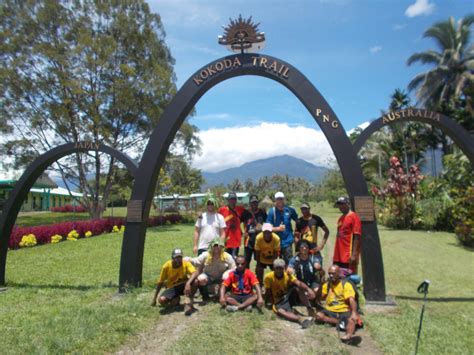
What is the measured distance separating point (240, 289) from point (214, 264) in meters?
0.64

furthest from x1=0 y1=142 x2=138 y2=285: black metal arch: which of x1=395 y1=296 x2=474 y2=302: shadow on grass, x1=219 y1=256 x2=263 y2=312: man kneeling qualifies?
x1=395 y1=296 x2=474 y2=302: shadow on grass

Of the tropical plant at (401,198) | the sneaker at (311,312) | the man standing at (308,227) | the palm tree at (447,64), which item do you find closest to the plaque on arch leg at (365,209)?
the man standing at (308,227)

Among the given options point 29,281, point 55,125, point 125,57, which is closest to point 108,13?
point 125,57

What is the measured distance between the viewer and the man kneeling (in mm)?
5727

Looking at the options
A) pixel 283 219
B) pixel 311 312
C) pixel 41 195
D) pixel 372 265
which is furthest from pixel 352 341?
pixel 41 195

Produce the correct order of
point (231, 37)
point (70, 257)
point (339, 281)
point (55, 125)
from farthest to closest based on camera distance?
1. point (55, 125)
2. point (70, 257)
3. point (231, 37)
4. point (339, 281)

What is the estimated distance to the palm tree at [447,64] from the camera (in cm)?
3031

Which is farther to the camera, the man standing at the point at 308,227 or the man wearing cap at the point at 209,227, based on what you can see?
the man wearing cap at the point at 209,227

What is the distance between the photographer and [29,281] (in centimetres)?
870

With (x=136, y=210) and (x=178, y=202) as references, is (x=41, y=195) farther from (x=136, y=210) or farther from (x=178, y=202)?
(x=136, y=210)

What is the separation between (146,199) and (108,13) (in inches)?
739

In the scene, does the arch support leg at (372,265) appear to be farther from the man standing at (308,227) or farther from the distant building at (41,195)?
the distant building at (41,195)

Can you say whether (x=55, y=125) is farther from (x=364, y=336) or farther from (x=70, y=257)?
(x=364, y=336)

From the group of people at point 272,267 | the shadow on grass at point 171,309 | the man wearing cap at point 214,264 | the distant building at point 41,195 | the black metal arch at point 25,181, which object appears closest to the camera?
the group of people at point 272,267
